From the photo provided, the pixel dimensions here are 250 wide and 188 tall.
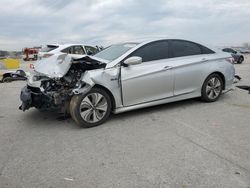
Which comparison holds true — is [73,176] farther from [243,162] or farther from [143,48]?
[143,48]

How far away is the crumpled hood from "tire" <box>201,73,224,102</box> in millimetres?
2474

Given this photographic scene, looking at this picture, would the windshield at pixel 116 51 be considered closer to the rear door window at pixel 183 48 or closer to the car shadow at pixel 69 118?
the rear door window at pixel 183 48

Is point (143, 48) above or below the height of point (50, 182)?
above

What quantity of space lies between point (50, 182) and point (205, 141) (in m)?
2.27

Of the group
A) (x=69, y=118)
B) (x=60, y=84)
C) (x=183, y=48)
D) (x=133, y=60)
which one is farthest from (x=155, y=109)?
(x=60, y=84)

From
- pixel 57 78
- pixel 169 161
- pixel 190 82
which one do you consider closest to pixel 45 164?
pixel 169 161

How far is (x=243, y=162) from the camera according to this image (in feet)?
10.4

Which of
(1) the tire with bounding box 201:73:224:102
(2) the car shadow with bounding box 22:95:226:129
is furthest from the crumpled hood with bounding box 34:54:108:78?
(1) the tire with bounding box 201:73:224:102

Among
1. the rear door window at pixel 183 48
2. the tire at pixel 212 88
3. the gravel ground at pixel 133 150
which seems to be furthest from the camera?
the tire at pixel 212 88

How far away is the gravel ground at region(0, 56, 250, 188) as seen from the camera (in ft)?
9.50

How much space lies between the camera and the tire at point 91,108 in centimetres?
450

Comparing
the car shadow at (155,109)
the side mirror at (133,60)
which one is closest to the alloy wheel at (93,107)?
the car shadow at (155,109)

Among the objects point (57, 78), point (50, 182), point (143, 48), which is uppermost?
point (143, 48)

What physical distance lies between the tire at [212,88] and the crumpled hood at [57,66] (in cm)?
247
